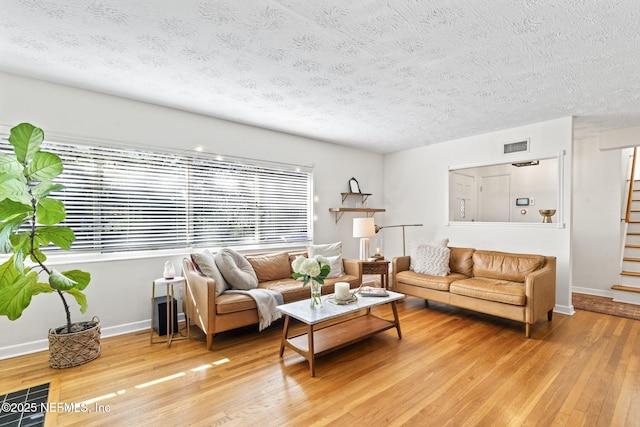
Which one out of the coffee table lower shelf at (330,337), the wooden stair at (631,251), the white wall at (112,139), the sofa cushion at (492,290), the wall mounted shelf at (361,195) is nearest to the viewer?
the coffee table lower shelf at (330,337)

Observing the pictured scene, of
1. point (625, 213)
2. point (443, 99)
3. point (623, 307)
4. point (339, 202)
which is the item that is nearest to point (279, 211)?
point (339, 202)

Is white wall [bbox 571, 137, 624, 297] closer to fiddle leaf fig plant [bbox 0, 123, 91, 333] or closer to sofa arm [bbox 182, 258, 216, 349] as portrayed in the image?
sofa arm [bbox 182, 258, 216, 349]

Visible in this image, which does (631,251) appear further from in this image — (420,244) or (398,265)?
(398,265)

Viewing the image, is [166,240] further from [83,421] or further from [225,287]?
[83,421]

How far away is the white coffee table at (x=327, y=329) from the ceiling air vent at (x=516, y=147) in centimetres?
293

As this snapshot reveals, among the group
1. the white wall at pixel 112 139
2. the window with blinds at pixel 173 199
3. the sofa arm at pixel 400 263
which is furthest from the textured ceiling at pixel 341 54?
the sofa arm at pixel 400 263

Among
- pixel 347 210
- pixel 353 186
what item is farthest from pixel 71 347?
pixel 353 186

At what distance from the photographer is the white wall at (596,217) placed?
4.64 meters

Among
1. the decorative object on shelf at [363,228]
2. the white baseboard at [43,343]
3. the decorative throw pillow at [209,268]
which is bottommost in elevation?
the white baseboard at [43,343]

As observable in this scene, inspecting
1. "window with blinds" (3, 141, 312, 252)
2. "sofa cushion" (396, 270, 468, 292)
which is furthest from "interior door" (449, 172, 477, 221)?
"window with blinds" (3, 141, 312, 252)

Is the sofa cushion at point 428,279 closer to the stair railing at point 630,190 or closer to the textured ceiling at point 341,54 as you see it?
the textured ceiling at point 341,54

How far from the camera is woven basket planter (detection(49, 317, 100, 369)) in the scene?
2510 millimetres

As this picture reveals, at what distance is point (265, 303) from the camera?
10.2 ft

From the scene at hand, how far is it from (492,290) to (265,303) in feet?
8.24
